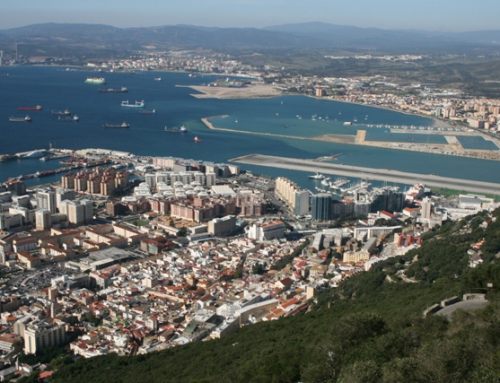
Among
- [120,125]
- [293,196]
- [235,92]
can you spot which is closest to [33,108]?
[120,125]

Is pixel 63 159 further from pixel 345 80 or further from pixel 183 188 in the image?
pixel 345 80

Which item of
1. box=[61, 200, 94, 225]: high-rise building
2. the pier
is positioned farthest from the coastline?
box=[61, 200, 94, 225]: high-rise building

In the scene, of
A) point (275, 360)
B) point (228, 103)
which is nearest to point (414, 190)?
point (275, 360)

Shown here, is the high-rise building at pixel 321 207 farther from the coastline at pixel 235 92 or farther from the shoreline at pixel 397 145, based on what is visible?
the coastline at pixel 235 92


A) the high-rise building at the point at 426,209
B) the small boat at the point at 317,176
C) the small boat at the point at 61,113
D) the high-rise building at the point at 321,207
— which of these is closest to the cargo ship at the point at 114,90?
the small boat at the point at 61,113

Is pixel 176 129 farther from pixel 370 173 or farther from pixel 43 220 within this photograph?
pixel 43 220

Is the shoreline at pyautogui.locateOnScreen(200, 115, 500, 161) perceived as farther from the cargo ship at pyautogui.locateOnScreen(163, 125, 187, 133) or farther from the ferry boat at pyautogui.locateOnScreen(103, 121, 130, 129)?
the ferry boat at pyautogui.locateOnScreen(103, 121, 130, 129)
